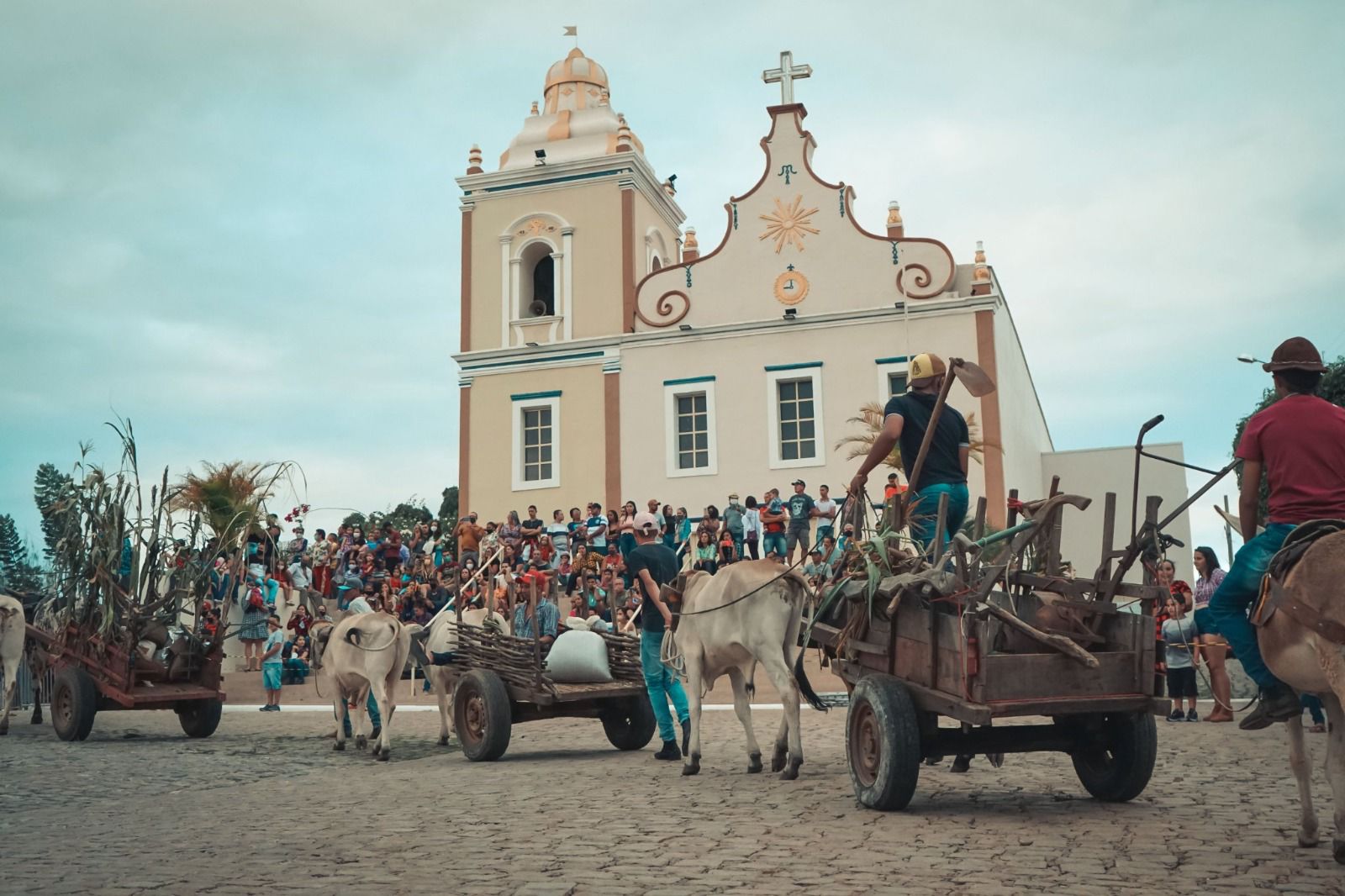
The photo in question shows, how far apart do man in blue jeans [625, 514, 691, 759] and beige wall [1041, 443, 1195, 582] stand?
63.9 feet

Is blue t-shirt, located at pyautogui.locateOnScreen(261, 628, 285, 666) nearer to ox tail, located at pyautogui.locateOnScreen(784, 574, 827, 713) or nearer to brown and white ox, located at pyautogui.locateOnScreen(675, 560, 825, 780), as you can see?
brown and white ox, located at pyautogui.locateOnScreen(675, 560, 825, 780)

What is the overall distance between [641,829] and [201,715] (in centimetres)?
→ 918

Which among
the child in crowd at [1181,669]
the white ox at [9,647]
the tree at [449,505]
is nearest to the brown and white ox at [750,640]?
the child in crowd at [1181,669]

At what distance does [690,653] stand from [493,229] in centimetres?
2587

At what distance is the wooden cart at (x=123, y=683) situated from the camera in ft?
46.6

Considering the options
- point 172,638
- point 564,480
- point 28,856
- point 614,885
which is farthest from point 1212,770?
point 564,480

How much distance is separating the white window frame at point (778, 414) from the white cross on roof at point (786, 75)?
6.79 meters

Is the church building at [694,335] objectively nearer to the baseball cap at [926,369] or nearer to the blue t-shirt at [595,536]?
the blue t-shirt at [595,536]

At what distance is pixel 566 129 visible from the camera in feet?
115

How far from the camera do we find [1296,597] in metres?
6.00

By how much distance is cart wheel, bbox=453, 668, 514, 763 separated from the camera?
452 inches

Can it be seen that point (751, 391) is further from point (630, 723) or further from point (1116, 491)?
point (630, 723)

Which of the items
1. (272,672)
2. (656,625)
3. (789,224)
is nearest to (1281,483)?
(656,625)

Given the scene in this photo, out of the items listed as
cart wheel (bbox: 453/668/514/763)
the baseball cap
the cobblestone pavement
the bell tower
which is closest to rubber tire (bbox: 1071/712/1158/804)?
the cobblestone pavement
